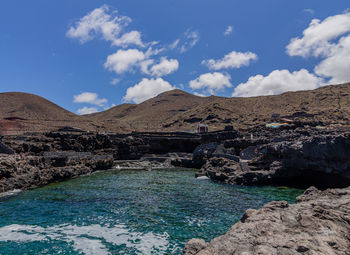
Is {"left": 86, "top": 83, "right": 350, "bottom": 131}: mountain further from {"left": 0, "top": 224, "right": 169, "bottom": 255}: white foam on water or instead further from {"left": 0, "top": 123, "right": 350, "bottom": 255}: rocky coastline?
{"left": 0, "top": 224, "right": 169, "bottom": 255}: white foam on water

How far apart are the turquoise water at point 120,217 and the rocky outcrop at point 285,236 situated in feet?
12.8

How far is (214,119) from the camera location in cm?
9700

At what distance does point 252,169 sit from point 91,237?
20.3 metres

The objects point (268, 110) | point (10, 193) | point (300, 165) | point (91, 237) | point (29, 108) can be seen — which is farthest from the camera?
point (29, 108)

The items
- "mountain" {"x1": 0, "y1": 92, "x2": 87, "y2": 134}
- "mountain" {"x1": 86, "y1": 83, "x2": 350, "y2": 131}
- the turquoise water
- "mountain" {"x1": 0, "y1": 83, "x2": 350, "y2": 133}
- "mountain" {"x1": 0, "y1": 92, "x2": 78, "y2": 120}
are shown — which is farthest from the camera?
"mountain" {"x1": 0, "y1": 92, "x2": 78, "y2": 120}

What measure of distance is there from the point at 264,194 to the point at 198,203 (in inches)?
250

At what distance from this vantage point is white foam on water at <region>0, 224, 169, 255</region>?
361 inches

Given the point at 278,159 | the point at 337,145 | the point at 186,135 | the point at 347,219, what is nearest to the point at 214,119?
the point at 186,135

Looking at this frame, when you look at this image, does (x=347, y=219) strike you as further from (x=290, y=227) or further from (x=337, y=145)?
(x=337, y=145)

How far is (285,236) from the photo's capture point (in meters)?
5.26

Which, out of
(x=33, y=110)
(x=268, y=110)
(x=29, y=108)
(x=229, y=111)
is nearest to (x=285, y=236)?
(x=268, y=110)

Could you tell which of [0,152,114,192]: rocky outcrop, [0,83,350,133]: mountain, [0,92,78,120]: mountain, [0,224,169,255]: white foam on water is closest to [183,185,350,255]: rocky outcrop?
[0,224,169,255]: white foam on water

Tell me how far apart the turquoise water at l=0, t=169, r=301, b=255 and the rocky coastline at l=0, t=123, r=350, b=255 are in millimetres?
3470

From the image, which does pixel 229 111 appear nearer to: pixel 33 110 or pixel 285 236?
pixel 33 110
